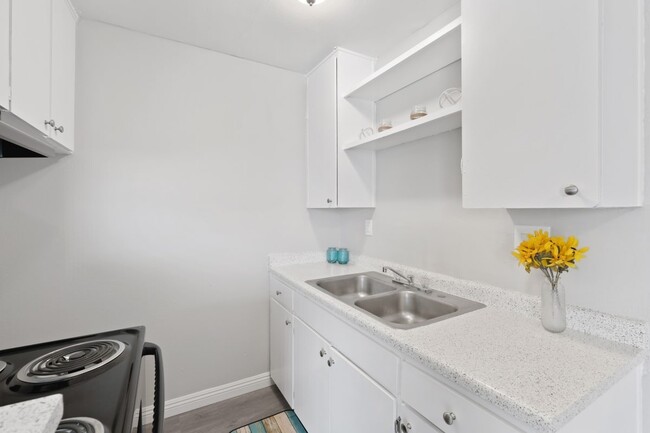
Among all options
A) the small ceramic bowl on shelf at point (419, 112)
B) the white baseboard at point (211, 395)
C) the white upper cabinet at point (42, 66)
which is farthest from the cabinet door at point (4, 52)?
the white baseboard at point (211, 395)

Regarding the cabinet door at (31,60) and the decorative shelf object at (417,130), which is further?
the decorative shelf object at (417,130)

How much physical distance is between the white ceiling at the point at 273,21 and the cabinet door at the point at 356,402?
181cm

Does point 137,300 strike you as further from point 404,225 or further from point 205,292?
point 404,225

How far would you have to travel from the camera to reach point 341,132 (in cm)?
192

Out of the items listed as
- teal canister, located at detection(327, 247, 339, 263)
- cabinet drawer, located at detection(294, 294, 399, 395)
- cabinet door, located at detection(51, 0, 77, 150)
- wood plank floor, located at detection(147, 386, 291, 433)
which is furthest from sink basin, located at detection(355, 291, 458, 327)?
cabinet door, located at detection(51, 0, 77, 150)

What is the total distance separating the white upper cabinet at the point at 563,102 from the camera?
31.1 inches

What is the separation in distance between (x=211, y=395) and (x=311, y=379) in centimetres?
89

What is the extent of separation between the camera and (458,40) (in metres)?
1.26

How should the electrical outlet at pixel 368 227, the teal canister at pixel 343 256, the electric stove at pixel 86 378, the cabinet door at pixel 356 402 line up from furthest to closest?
the teal canister at pixel 343 256 < the electrical outlet at pixel 368 227 < the cabinet door at pixel 356 402 < the electric stove at pixel 86 378

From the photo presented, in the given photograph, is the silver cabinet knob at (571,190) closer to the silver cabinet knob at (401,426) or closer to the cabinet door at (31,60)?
the silver cabinet knob at (401,426)

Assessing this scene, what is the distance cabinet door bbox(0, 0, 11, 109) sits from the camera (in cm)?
86

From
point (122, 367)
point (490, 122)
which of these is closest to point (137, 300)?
point (122, 367)

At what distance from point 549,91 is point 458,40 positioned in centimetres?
57

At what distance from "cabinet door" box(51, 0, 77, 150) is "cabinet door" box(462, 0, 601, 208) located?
5.86 feet
